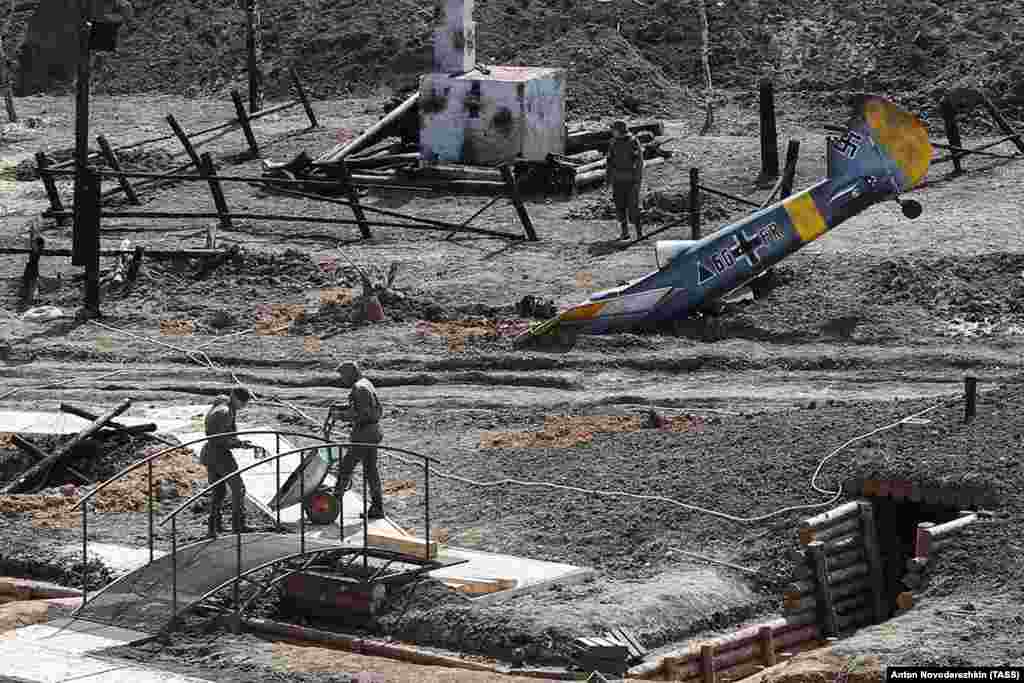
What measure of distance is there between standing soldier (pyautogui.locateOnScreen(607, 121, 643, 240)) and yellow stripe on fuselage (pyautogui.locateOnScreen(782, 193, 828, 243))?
12.1 ft

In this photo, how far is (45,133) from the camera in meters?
45.5

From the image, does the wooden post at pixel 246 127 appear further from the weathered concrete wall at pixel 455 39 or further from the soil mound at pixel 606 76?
the soil mound at pixel 606 76

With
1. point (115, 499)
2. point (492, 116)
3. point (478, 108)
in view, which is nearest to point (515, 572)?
point (115, 499)

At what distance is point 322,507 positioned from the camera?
21797 millimetres

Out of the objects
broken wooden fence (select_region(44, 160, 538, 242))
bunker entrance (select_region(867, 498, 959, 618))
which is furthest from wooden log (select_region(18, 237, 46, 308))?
bunker entrance (select_region(867, 498, 959, 618))

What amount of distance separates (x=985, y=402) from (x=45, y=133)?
2600 cm

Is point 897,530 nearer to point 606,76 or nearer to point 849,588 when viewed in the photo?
point 849,588

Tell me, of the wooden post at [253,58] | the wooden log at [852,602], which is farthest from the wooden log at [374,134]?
the wooden log at [852,602]

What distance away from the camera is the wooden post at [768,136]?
118ft

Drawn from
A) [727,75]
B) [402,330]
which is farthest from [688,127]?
[402,330]

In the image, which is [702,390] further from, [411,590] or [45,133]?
[45,133]

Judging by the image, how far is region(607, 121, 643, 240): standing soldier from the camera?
107ft

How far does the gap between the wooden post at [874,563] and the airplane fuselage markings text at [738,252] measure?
26.4 feet

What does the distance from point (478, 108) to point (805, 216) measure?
9.91m
